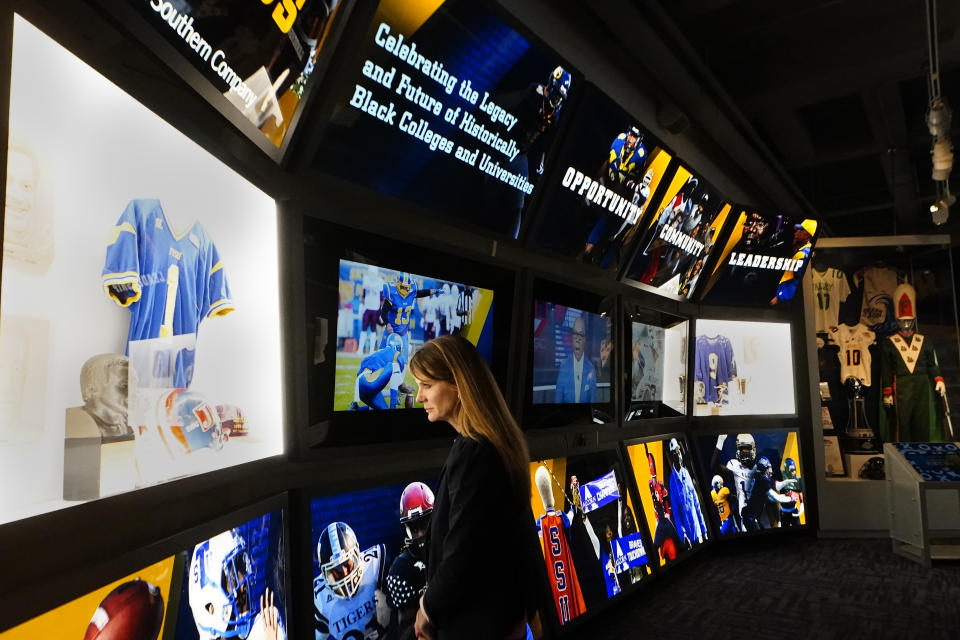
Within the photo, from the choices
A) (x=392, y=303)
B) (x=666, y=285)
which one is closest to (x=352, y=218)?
(x=392, y=303)

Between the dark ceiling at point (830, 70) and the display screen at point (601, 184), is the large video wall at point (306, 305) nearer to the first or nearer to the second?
the display screen at point (601, 184)

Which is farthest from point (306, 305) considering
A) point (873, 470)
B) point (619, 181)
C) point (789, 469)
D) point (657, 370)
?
point (873, 470)

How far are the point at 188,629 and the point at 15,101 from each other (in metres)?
0.91

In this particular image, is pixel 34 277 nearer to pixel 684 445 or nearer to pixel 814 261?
pixel 684 445

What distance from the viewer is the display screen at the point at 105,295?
33.5 inches

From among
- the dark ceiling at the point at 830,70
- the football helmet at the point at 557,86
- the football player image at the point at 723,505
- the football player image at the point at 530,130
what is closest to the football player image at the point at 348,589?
the football player image at the point at 530,130

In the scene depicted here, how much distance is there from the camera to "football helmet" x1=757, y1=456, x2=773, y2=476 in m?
5.32

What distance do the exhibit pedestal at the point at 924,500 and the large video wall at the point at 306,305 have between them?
2.04 meters

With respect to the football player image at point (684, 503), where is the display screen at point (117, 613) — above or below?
above

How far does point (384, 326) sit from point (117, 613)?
1241 millimetres

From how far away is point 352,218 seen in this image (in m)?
2.04

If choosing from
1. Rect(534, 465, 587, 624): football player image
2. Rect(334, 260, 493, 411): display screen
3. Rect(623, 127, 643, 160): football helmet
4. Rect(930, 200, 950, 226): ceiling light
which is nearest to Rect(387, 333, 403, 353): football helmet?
Rect(334, 260, 493, 411): display screen

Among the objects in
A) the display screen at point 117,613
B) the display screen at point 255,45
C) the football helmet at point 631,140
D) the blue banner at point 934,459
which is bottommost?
the blue banner at point 934,459

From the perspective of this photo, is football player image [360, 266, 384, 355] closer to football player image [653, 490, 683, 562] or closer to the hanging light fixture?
football player image [653, 490, 683, 562]
